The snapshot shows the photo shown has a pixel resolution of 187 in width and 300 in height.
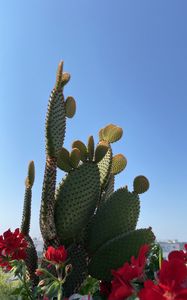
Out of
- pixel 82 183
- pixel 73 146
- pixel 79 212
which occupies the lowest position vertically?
pixel 79 212

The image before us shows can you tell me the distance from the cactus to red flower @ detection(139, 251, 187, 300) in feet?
5.37

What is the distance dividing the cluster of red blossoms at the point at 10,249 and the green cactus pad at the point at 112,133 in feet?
3.59

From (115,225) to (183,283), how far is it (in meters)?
1.75

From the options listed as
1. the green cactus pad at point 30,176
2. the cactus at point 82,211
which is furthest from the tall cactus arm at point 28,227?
the cactus at point 82,211

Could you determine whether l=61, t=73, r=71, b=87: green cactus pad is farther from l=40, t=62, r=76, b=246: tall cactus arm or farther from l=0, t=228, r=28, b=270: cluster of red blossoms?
l=0, t=228, r=28, b=270: cluster of red blossoms

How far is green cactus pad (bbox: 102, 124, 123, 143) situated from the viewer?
3.05 m

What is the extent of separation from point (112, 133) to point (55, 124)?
1.80 feet

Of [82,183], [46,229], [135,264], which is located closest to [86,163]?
[82,183]

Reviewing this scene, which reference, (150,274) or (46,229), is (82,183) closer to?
(46,229)

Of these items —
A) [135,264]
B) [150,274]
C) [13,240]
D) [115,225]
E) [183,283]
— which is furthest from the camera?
[115,225]

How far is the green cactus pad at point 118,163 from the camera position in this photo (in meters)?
3.09

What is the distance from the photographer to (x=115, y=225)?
8.71ft

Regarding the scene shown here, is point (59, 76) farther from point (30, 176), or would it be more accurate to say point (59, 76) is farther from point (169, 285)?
point (169, 285)

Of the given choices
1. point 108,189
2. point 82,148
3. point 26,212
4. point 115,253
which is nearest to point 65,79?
point 82,148
